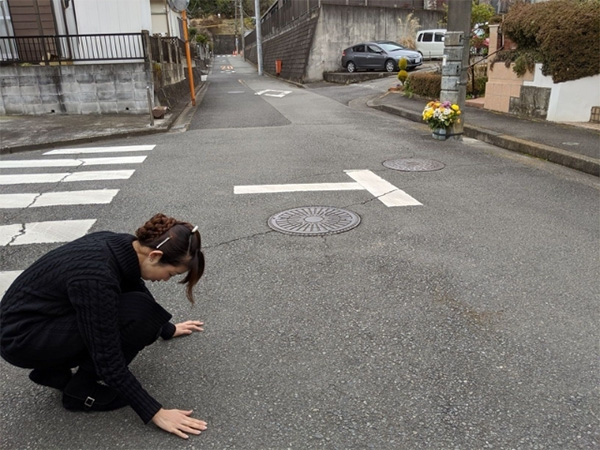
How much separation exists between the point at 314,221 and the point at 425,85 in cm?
1100

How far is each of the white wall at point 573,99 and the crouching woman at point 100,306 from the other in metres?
9.50

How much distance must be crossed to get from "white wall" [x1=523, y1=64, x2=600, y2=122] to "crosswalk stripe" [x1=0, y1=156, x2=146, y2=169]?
7.89 meters

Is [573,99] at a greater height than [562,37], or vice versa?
[562,37]

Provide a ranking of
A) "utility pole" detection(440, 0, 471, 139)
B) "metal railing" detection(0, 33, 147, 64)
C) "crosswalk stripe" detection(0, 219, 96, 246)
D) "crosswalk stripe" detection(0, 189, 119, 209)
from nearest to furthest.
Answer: "crosswalk stripe" detection(0, 219, 96, 246) < "crosswalk stripe" detection(0, 189, 119, 209) < "utility pole" detection(440, 0, 471, 139) < "metal railing" detection(0, 33, 147, 64)

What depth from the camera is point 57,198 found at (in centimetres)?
587

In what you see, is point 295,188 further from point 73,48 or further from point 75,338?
point 73,48

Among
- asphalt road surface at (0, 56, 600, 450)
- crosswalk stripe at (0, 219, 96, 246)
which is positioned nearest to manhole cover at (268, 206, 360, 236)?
asphalt road surface at (0, 56, 600, 450)

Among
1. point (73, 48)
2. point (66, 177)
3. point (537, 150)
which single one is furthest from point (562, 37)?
point (73, 48)

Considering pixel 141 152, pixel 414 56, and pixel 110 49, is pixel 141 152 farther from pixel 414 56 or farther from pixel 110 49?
pixel 414 56

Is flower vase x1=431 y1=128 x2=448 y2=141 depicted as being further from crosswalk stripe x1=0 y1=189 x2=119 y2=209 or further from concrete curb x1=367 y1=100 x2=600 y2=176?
crosswalk stripe x1=0 y1=189 x2=119 y2=209

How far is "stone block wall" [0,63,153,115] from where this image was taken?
12.5 m

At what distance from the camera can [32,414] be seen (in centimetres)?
239

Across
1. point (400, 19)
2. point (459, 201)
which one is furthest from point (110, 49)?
point (400, 19)

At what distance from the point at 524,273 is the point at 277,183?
3.41 meters
